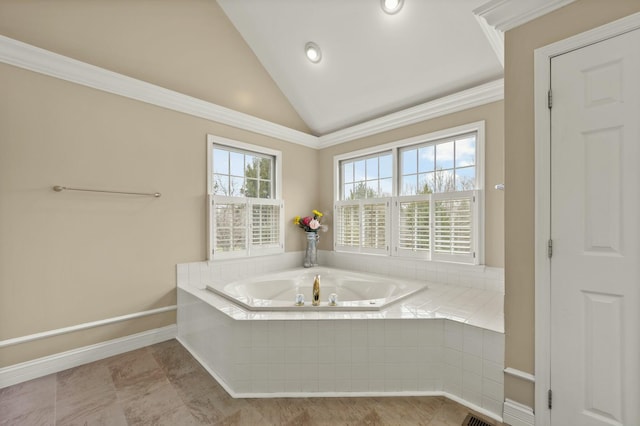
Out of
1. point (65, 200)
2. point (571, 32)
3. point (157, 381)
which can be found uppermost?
point (571, 32)

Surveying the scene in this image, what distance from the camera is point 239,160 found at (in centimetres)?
323

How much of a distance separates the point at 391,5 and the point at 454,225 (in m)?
1.95

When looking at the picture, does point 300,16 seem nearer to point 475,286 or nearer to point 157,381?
point 475,286

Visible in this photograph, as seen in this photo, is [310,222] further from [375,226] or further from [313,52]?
[313,52]

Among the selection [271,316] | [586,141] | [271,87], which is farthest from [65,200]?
[586,141]

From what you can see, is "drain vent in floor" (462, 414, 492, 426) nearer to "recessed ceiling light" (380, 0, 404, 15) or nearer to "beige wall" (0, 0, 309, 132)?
"recessed ceiling light" (380, 0, 404, 15)

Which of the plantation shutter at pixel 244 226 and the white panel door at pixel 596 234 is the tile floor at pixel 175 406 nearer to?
the white panel door at pixel 596 234

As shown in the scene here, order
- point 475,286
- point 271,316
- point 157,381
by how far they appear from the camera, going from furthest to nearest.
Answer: point 475,286
point 157,381
point 271,316

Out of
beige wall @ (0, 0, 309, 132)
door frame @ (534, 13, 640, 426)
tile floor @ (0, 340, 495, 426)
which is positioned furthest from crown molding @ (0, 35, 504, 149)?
tile floor @ (0, 340, 495, 426)

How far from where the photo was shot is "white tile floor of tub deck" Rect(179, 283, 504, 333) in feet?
5.93

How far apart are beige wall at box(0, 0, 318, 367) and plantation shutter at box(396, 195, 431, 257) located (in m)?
2.02

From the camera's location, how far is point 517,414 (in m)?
1.51

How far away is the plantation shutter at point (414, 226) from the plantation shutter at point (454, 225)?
0.08 m

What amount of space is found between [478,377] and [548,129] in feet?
4.64
